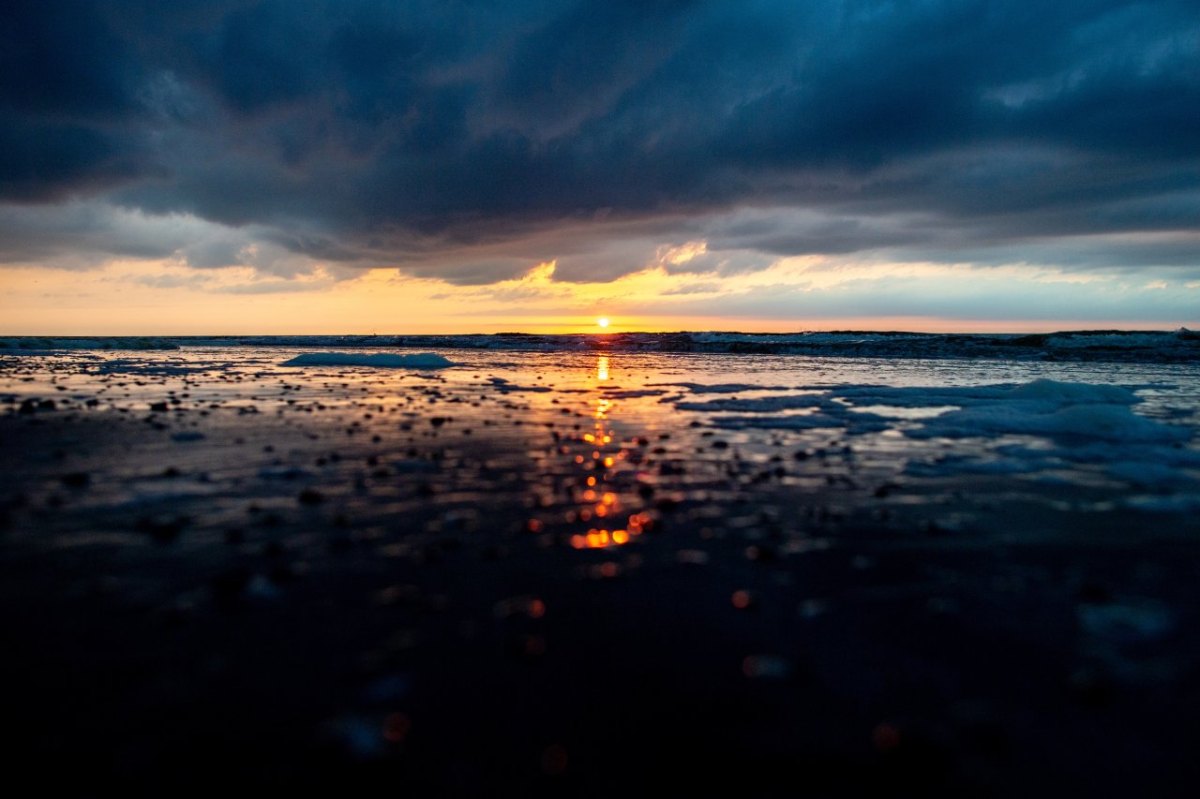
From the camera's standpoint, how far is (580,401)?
859 inches

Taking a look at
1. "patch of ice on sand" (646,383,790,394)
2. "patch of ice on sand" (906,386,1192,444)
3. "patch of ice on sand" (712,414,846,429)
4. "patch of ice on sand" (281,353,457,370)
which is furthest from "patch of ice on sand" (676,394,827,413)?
"patch of ice on sand" (281,353,457,370)

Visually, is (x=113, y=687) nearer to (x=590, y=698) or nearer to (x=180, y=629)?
(x=180, y=629)

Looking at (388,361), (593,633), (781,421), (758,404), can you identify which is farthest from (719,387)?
(388,361)

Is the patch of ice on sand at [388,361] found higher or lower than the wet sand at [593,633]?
higher

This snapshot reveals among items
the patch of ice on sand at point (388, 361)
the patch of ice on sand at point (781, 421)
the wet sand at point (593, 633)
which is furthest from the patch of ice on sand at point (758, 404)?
the patch of ice on sand at point (388, 361)

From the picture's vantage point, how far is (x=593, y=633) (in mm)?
5141

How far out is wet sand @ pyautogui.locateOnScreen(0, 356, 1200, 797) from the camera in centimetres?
370

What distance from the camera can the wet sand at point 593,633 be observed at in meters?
3.70

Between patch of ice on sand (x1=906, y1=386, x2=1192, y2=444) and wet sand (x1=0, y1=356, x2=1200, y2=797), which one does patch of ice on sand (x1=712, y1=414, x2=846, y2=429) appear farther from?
wet sand (x1=0, y1=356, x2=1200, y2=797)

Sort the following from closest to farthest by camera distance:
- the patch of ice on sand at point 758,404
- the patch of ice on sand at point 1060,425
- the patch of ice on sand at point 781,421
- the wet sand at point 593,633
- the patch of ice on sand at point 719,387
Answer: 1. the wet sand at point 593,633
2. the patch of ice on sand at point 1060,425
3. the patch of ice on sand at point 781,421
4. the patch of ice on sand at point 758,404
5. the patch of ice on sand at point 719,387

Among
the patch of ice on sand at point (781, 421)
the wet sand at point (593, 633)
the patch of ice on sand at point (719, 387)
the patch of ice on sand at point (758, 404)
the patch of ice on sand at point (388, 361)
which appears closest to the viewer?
the wet sand at point (593, 633)

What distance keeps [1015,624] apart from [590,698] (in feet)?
12.3

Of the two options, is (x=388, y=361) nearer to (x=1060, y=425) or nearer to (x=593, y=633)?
(x=1060, y=425)

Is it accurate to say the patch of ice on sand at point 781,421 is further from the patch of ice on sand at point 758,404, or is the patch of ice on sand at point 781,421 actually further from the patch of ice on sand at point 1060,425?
the patch of ice on sand at point 1060,425
